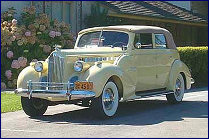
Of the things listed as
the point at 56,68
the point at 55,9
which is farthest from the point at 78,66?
the point at 55,9

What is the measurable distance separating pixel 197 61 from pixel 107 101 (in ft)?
29.1

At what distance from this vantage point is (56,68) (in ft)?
30.7

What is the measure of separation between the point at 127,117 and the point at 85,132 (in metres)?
1.80

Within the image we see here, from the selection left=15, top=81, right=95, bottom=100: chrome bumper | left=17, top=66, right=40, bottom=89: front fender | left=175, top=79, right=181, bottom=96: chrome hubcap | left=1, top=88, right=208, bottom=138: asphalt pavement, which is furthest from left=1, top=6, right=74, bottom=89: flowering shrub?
left=15, top=81, right=95, bottom=100: chrome bumper

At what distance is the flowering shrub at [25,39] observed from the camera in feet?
50.6

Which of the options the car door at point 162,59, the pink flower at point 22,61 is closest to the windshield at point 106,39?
the car door at point 162,59

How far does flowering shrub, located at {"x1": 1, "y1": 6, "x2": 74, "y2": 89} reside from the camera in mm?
15422

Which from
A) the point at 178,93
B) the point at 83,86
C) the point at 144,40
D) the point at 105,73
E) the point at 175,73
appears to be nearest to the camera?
the point at 83,86

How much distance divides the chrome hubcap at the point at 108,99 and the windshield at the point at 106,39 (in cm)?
151

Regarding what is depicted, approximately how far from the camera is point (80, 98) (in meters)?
8.95

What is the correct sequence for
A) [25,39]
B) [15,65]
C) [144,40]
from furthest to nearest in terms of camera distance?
[25,39] → [15,65] → [144,40]

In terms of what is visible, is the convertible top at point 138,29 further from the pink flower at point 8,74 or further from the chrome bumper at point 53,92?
the pink flower at point 8,74

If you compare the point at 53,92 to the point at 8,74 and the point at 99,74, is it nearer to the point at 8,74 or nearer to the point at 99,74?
the point at 99,74

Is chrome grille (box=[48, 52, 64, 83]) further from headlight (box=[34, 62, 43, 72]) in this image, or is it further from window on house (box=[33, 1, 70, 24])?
window on house (box=[33, 1, 70, 24])
